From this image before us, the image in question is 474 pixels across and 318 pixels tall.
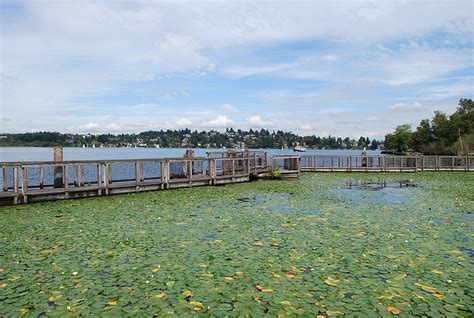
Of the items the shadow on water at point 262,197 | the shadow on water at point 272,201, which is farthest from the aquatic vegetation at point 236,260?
the shadow on water at point 262,197

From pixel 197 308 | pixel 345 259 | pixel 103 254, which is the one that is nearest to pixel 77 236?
pixel 103 254

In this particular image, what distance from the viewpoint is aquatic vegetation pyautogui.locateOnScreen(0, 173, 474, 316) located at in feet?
17.6

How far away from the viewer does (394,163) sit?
120 ft

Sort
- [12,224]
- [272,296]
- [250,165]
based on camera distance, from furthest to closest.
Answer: [250,165]
[12,224]
[272,296]

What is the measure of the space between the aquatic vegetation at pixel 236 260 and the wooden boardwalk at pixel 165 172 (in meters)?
2.01

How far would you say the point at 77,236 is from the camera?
30.7 feet

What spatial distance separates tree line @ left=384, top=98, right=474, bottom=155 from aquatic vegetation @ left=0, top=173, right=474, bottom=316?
5825cm

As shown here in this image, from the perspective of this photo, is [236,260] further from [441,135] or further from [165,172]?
[441,135]

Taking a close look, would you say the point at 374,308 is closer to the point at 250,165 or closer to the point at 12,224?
the point at 12,224

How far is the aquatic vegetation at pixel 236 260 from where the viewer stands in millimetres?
5355

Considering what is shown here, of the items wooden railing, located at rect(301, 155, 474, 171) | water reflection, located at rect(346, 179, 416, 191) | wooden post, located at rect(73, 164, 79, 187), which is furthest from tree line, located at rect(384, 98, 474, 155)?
wooden post, located at rect(73, 164, 79, 187)

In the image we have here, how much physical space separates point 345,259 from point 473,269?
7.14ft

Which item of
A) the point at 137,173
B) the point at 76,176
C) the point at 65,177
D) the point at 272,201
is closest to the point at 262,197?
the point at 272,201

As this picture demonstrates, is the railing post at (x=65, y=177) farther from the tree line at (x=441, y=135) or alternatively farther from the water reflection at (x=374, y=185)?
the tree line at (x=441, y=135)
